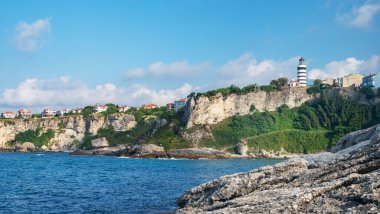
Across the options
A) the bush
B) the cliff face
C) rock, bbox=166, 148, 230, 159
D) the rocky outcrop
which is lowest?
rock, bbox=166, 148, 230, 159

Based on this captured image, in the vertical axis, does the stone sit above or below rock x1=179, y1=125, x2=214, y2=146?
below

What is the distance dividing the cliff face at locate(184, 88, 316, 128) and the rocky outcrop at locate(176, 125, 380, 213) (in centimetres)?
15437

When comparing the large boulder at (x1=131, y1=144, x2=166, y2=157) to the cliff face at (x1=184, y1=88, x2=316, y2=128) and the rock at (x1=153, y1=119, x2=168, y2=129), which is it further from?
the rock at (x1=153, y1=119, x2=168, y2=129)

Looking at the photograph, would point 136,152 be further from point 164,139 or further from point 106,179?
point 106,179

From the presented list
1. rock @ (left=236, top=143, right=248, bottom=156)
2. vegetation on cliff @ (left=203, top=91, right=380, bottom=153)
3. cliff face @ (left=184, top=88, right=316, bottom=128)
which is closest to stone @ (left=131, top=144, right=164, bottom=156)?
vegetation on cliff @ (left=203, top=91, right=380, bottom=153)

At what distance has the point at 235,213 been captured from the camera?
1630cm

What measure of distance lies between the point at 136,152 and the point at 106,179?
3613 inches

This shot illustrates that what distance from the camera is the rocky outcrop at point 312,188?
46.5 ft

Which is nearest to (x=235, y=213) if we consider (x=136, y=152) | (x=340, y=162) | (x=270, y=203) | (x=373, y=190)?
(x=270, y=203)

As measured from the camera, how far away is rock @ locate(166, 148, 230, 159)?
149 metres

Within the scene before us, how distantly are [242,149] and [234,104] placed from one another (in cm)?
3549

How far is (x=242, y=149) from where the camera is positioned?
16138 cm

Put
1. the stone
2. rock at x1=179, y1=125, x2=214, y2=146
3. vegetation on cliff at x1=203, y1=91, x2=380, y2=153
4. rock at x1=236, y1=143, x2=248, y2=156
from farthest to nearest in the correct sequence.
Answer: rock at x1=179, y1=125, x2=214, y2=146 → vegetation on cliff at x1=203, y1=91, x2=380, y2=153 → rock at x1=236, y1=143, x2=248, y2=156 → the stone

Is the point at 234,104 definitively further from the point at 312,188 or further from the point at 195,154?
the point at 312,188
